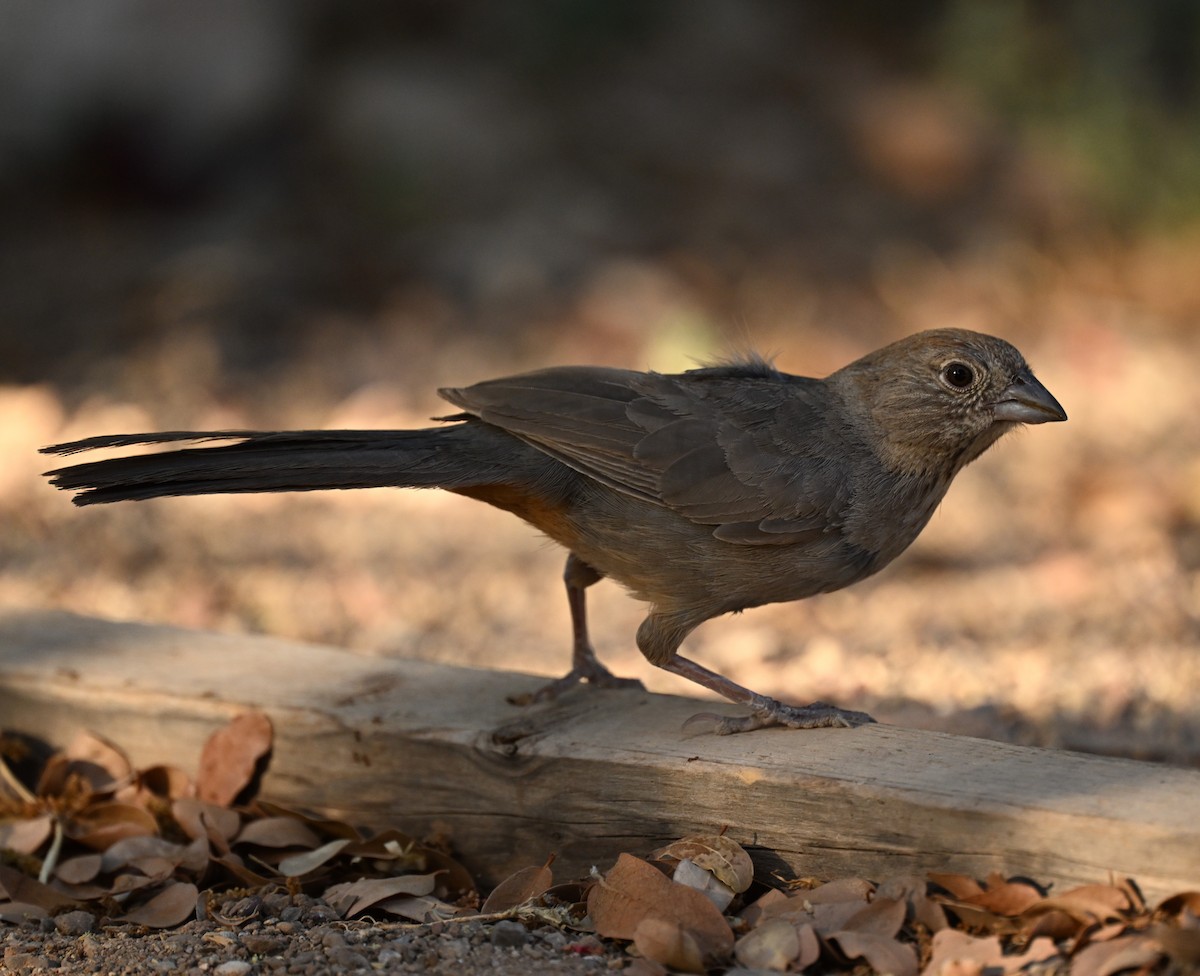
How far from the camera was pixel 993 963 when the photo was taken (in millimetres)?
2604

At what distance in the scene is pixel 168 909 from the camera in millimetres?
3254

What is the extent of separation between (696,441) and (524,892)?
4.01 feet

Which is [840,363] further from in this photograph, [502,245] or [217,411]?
[217,411]

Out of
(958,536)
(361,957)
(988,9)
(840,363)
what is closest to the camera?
(361,957)

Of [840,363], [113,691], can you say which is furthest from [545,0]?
[113,691]

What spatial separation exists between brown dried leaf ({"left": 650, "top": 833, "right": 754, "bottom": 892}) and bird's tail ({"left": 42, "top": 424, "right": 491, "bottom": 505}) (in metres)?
1.03

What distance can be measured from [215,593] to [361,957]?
2992 mm

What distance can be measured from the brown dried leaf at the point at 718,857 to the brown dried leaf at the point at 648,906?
124mm

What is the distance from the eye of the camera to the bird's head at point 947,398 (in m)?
3.71

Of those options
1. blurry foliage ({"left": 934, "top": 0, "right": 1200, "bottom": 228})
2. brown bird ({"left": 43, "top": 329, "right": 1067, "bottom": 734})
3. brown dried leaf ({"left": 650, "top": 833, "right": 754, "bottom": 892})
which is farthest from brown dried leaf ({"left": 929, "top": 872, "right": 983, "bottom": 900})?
blurry foliage ({"left": 934, "top": 0, "right": 1200, "bottom": 228})

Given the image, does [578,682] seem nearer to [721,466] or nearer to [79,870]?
[721,466]

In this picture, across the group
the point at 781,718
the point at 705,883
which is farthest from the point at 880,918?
the point at 781,718

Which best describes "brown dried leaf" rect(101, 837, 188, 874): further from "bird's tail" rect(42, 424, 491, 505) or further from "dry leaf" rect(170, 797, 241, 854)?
"bird's tail" rect(42, 424, 491, 505)

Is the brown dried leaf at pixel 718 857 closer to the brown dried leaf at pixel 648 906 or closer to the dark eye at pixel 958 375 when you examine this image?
the brown dried leaf at pixel 648 906
